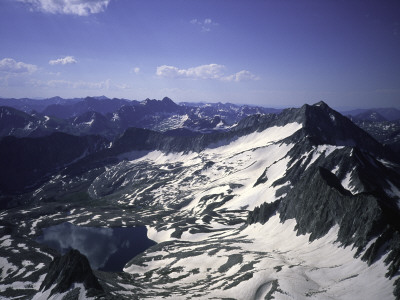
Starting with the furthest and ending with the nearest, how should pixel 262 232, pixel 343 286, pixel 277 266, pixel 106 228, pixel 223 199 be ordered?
pixel 223 199, pixel 106 228, pixel 262 232, pixel 277 266, pixel 343 286

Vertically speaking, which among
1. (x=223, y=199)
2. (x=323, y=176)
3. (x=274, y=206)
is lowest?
(x=223, y=199)

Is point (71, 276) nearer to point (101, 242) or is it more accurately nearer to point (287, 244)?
point (287, 244)

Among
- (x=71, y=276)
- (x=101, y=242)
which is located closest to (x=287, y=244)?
(x=71, y=276)

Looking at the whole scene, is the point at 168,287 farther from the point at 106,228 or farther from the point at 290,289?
the point at 106,228

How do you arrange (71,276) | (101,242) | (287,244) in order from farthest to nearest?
(101,242) → (287,244) → (71,276)

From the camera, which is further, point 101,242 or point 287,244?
point 101,242

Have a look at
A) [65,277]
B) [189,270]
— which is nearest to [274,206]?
[189,270]
